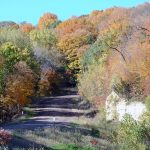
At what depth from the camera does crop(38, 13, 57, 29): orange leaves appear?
142887mm

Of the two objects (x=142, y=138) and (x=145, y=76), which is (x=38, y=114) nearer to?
(x=145, y=76)

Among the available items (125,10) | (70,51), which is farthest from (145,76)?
(125,10)

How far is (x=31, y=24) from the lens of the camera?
149m

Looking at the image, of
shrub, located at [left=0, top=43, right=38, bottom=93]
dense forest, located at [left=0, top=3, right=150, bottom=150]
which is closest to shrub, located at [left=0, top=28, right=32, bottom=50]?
dense forest, located at [left=0, top=3, right=150, bottom=150]

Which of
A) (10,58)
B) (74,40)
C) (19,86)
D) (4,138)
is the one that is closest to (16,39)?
(10,58)

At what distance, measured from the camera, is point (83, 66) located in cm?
9119

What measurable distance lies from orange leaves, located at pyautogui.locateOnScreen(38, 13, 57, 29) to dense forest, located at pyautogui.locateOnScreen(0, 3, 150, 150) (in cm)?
2456

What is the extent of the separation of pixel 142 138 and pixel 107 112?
95.2ft

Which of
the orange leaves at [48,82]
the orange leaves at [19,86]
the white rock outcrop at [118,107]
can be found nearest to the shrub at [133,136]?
the white rock outcrop at [118,107]

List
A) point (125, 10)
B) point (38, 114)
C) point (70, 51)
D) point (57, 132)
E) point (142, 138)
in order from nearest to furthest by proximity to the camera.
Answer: point (142, 138)
point (57, 132)
point (38, 114)
point (70, 51)
point (125, 10)

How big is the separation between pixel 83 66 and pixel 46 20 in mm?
61522

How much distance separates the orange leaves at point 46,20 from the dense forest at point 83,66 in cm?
2456

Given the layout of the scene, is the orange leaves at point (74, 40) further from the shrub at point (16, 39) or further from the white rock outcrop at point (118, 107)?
the white rock outcrop at point (118, 107)

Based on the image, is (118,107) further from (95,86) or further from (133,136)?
(133,136)
